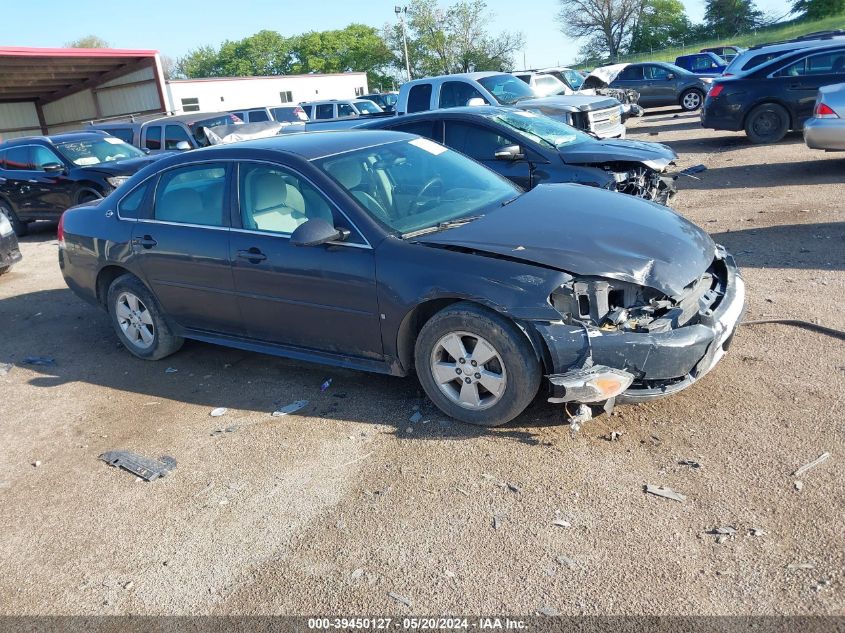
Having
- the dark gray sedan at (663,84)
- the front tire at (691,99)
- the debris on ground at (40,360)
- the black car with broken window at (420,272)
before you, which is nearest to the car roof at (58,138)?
the debris on ground at (40,360)

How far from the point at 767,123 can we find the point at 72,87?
30.7 meters

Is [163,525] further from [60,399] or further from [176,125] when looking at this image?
[176,125]

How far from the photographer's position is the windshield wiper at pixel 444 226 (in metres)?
4.47

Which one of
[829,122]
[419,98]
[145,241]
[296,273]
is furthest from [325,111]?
[296,273]

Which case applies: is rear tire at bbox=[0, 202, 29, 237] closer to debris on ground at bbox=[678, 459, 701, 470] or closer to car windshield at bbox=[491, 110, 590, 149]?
car windshield at bbox=[491, 110, 590, 149]

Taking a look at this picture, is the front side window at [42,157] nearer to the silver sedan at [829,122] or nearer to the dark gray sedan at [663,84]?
the silver sedan at [829,122]

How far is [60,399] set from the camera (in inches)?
219

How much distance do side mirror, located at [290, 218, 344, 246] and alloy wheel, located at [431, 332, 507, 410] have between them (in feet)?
3.18

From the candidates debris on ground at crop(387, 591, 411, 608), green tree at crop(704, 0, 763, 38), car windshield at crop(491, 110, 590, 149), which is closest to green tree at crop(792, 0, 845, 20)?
green tree at crop(704, 0, 763, 38)

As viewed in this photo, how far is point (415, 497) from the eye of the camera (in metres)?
3.70

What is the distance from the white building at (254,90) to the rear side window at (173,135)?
14.4m

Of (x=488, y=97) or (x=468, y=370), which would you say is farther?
(x=488, y=97)

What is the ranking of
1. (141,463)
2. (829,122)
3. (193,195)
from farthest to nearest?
1. (829,122)
2. (193,195)
3. (141,463)

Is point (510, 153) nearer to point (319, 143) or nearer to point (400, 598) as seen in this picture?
point (319, 143)
